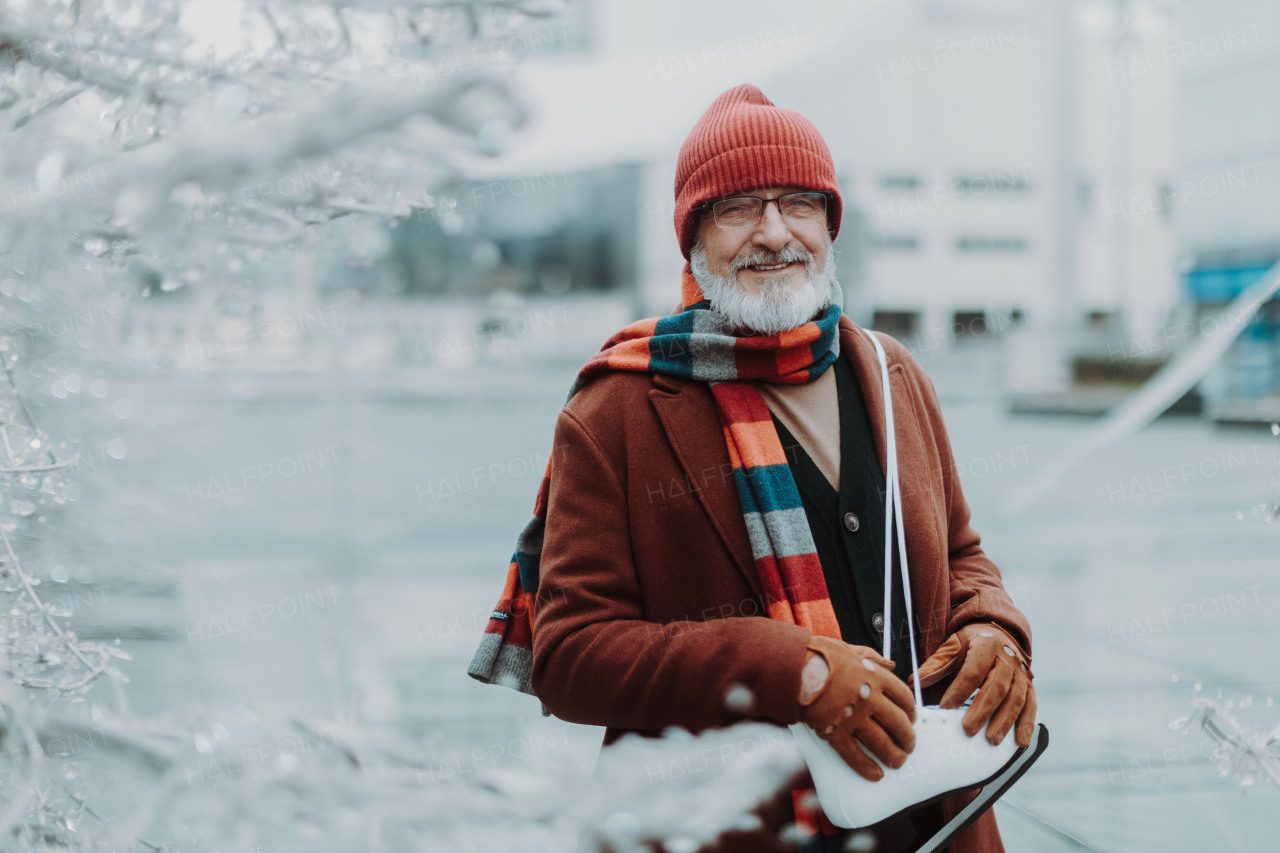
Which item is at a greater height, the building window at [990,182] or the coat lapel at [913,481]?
the coat lapel at [913,481]

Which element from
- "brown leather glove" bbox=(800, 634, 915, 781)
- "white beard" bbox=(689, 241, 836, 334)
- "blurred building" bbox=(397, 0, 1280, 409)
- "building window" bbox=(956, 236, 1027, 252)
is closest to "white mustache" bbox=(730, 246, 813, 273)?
"white beard" bbox=(689, 241, 836, 334)

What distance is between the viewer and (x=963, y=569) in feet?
5.71

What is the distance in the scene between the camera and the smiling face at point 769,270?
1549mm

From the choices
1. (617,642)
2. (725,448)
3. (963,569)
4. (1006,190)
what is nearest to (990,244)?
(1006,190)

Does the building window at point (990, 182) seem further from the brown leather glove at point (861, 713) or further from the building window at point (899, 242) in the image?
the brown leather glove at point (861, 713)

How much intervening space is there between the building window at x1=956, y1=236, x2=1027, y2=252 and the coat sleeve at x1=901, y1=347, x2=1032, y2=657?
4089 cm

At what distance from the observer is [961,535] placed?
1.79 metres

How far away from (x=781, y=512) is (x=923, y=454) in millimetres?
303

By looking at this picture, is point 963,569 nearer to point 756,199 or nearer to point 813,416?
point 813,416

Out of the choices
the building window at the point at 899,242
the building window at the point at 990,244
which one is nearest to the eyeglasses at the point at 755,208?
the building window at the point at 899,242

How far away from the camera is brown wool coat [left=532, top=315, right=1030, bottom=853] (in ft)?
4.35

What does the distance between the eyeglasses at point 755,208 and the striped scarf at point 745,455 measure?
0.45 ft

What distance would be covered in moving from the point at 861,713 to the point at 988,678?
0.76ft

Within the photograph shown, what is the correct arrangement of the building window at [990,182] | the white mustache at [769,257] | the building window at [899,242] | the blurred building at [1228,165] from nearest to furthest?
1. the white mustache at [769,257]
2. the blurred building at [1228,165]
3. the building window at [990,182]
4. the building window at [899,242]
